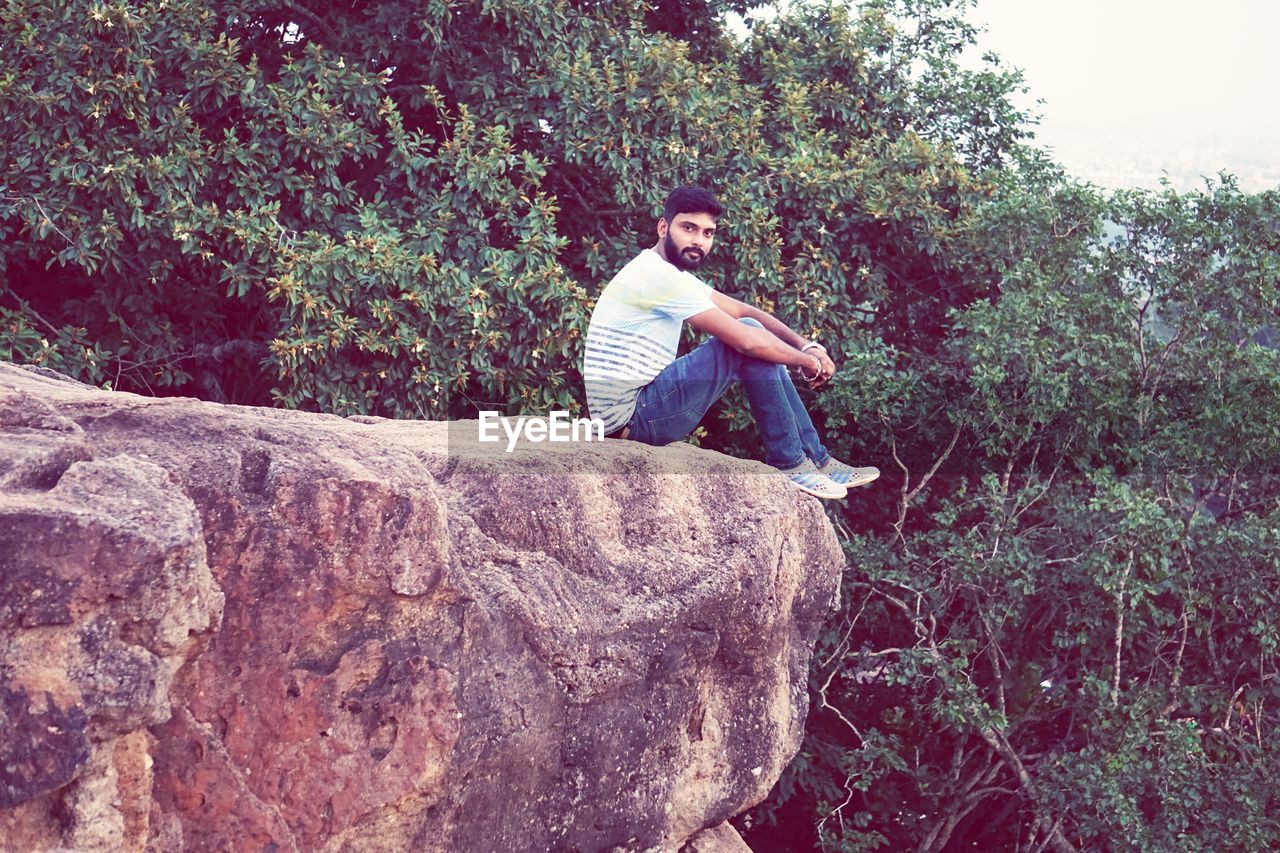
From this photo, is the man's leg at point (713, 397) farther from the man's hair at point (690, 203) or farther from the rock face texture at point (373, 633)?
the man's hair at point (690, 203)

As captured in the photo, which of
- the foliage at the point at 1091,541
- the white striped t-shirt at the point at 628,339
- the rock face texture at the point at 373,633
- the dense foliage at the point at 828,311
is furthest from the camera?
the foliage at the point at 1091,541

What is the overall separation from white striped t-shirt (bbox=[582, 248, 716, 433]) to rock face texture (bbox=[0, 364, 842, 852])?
513 mm

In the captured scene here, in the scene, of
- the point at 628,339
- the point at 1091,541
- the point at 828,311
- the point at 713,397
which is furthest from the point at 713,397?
the point at 1091,541

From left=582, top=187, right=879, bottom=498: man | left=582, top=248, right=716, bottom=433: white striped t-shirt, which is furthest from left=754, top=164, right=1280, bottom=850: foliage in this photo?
left=582, top=248, right=716, bottom=433: white striped t-shirt

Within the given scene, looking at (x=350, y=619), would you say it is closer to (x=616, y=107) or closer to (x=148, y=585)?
(x=148, y=585)

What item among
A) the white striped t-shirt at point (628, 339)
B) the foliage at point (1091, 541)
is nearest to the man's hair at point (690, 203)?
the white striped t-shirt at point (628, 339)

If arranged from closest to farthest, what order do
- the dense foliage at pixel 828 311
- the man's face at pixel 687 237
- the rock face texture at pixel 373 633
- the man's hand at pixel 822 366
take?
the rock face texture at pixel 373 633
the man's hand at pixel 822 366
the man's face at pixel 687 237
the dense foliage at pixel 828 311

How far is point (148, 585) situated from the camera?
431cm

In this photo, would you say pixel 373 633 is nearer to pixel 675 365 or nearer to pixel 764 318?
pixel 675 365

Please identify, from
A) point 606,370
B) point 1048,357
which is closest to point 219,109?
point 606,370

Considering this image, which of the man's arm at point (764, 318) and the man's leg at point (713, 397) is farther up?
the man's arm at point (764, 318)

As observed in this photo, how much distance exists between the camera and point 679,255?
286 inches

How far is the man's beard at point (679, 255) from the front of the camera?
23.8ft

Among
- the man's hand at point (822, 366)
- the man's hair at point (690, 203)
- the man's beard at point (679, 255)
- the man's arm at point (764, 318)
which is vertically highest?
the man's hair at point (690, 203)
